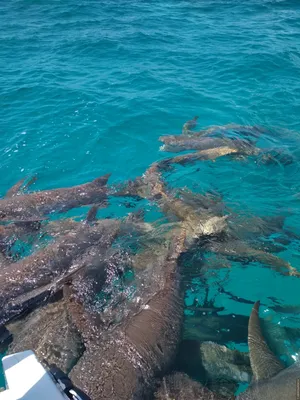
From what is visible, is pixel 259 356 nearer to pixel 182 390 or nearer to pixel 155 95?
pixel 182 390

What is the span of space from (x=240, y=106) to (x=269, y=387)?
28.1 feet

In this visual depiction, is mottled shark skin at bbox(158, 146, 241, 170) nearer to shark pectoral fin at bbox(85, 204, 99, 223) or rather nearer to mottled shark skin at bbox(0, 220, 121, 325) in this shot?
shark pectoral fin at bbox(85, 204, 99, 223)

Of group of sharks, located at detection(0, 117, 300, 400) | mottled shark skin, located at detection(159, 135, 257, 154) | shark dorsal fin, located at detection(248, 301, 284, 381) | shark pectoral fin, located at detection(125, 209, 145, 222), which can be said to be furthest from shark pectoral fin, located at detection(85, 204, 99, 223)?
shark dorsal fin, located at detection(248, 301, 284, 381)

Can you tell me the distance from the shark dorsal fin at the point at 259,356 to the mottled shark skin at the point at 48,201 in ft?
13.1

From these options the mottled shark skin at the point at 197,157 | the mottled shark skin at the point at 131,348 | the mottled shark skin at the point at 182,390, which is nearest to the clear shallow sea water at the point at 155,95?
the mottled shark skin at the point at 197,157

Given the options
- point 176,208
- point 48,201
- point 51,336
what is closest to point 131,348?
point 51,336

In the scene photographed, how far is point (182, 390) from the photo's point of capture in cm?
438

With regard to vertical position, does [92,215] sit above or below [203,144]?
below

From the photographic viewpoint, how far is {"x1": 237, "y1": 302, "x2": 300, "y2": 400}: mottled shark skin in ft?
13.5

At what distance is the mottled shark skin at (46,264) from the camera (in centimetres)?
547

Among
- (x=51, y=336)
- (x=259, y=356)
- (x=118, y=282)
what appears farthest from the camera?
(x=118, y=282)

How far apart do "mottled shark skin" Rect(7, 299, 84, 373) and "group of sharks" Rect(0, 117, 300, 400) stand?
0.01 meters

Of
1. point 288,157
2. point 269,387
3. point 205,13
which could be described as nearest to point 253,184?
point 288,157

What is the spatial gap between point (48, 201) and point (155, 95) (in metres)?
5.71
